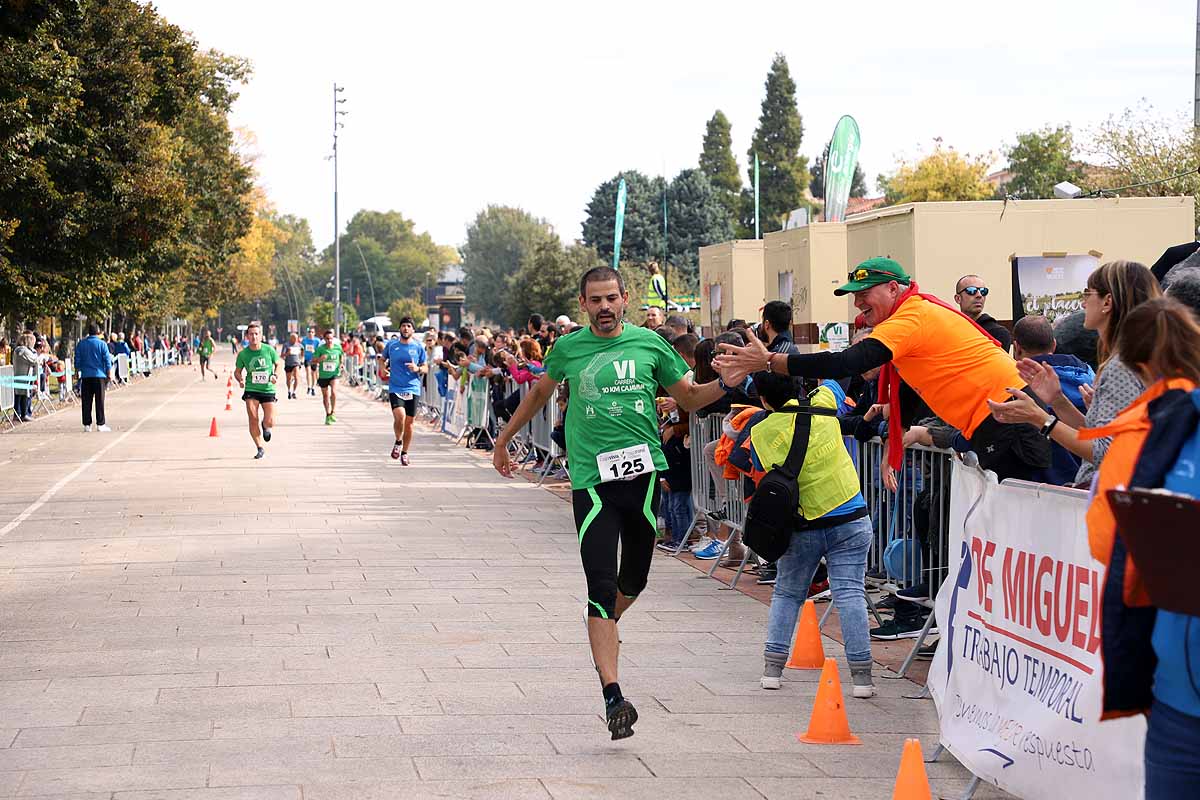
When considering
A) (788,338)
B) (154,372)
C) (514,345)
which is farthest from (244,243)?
(788,338)

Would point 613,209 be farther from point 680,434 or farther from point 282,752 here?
point 282,752

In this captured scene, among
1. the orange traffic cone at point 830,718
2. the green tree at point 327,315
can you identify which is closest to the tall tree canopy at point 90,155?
the orange traffic cone at point 830,718

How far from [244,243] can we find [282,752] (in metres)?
90.6

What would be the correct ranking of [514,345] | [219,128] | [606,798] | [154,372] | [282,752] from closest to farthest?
[606,798]
[282,752]
[514,345]
[219,128]
[154,372]

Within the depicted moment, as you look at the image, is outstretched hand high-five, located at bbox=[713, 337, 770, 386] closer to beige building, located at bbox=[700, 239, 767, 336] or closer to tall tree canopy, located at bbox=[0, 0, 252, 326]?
tall tree canopy, located at bbox=[0, 0, 252, 326]

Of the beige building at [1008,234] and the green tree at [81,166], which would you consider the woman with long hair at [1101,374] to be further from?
the green tree at [81,166]

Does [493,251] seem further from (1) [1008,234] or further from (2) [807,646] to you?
(2) [807,646]

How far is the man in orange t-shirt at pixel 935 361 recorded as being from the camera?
21.1 ft

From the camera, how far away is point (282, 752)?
6074 millimetres

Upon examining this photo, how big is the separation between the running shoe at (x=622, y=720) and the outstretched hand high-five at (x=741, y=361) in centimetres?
140

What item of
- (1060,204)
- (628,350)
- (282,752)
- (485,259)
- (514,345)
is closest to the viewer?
(282,752)

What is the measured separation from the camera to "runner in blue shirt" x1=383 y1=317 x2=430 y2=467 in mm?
21078

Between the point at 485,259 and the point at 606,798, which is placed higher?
the point at 485,259

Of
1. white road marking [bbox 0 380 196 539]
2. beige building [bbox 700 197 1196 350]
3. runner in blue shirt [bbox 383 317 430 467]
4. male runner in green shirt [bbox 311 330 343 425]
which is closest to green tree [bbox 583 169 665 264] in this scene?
male runner in green shirt [bbox 311 330 343 425]
